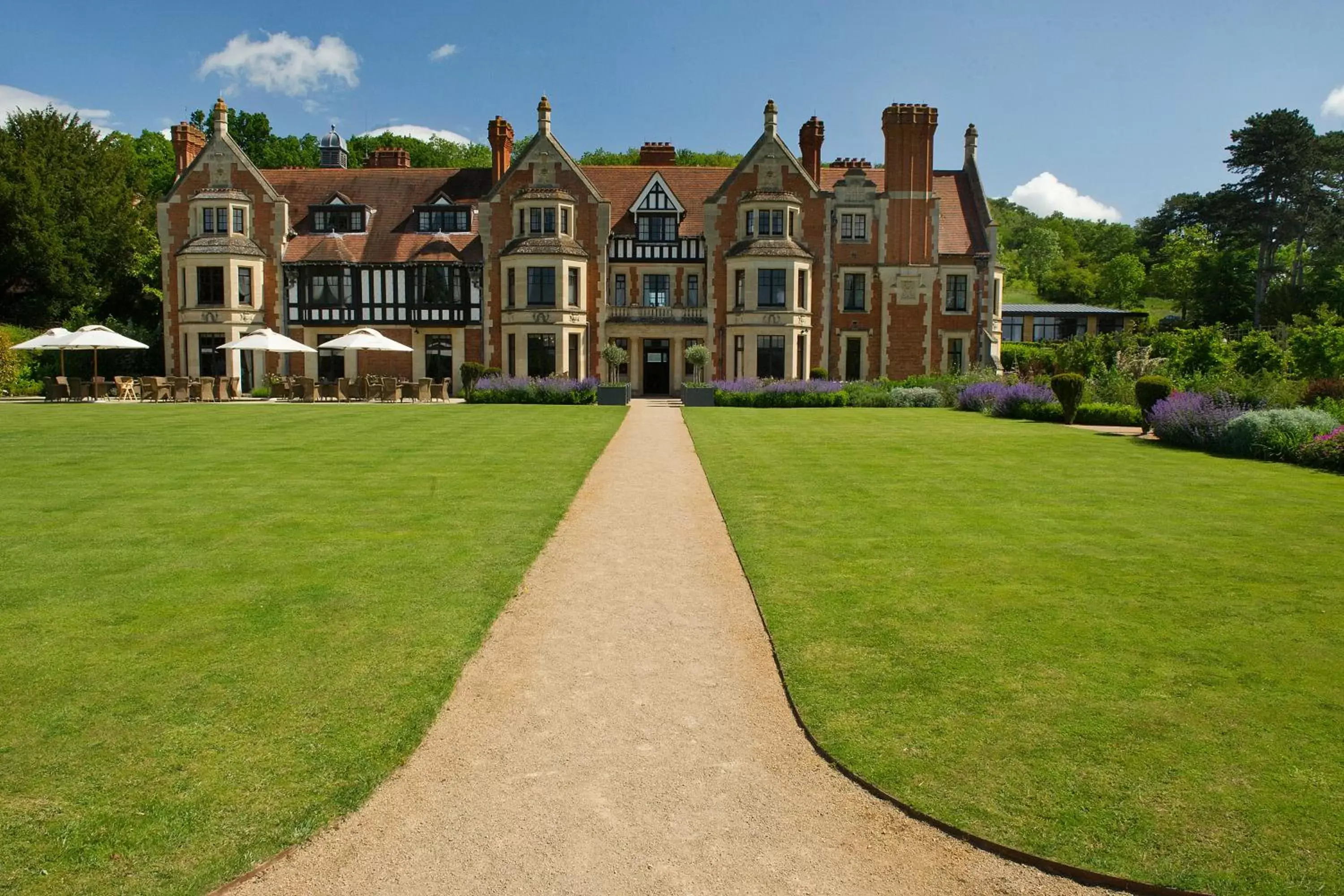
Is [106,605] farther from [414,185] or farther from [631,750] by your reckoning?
[414,185]

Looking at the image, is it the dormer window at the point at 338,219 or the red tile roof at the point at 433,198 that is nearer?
the red tile roof at the point at 433,198

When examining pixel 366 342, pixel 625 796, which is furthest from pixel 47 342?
pixel 625 796

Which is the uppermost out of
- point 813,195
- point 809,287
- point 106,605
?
point 813,195

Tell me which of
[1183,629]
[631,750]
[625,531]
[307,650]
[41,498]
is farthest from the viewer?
[41,498]

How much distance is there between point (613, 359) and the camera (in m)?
36.3

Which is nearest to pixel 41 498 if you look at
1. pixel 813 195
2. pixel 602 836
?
pixel 602 836

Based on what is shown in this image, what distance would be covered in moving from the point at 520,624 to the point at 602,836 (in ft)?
9.15

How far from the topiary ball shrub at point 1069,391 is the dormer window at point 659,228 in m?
20.0

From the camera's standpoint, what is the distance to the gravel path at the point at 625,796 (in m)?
3.59

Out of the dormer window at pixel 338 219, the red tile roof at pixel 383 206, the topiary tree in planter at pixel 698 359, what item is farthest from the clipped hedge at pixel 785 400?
the dormer window at pixel 338 219

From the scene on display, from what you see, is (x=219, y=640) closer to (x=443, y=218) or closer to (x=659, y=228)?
(x=659, y=228)

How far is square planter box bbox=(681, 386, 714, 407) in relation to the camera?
3081 centimetres

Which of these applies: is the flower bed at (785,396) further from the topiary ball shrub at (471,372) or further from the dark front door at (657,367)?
the topiary ball shrub at (471,372)

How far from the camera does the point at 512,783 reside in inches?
168
